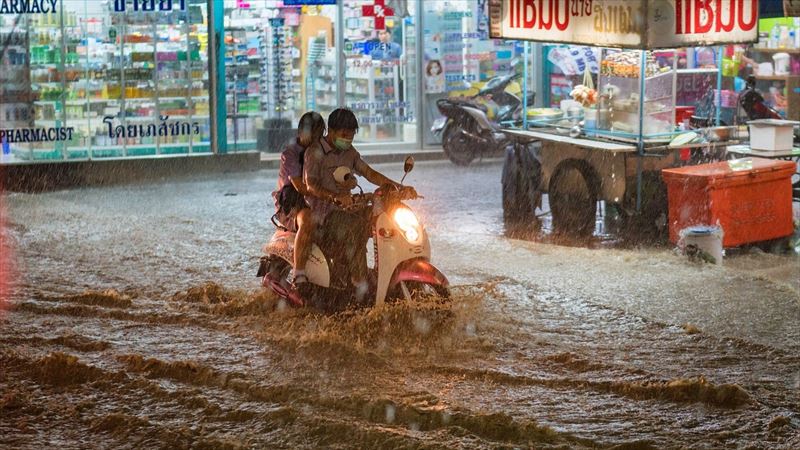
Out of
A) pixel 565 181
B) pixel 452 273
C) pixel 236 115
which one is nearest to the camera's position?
pixel 452 273

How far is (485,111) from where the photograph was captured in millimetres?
16828

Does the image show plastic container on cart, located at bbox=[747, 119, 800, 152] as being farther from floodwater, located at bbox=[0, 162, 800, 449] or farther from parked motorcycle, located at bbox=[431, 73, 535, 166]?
parked motorcycle, located at bbox=[431, 73, 535, 166]

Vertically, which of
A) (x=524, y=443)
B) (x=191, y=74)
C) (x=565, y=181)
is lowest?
(x=524, y=443)

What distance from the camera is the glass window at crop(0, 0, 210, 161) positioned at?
15.1 metres

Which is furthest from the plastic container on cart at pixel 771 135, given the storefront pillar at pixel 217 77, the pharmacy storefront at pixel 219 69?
the storefront pillar at pixel 217 77

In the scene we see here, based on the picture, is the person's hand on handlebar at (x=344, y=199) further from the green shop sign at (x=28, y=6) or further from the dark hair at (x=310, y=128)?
the green shop sign at (x=28, y=6)

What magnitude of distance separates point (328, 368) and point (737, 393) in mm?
2327

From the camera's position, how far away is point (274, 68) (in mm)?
16672

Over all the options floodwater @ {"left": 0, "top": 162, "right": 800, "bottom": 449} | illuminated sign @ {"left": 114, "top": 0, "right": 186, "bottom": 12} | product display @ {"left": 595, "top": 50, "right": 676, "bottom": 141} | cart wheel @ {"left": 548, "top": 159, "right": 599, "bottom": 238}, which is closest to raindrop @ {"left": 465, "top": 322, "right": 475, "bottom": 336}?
floodwater @ {"left": 0, "top": 162, "right": 800, "bottom": 449}

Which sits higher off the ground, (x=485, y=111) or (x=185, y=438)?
(x=485, y=111)

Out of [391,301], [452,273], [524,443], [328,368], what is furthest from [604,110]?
[524,443]

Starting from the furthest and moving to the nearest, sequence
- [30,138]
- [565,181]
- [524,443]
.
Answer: [30,138]
[565,181]
[524,443]

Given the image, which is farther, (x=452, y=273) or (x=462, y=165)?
(x=462, y=165)

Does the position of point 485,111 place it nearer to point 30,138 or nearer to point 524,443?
point 30,138
